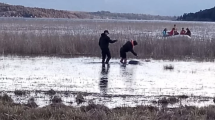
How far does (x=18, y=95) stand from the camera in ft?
41.7

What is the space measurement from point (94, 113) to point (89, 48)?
1753 centimetres

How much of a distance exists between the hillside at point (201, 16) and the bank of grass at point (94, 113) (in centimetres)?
13101

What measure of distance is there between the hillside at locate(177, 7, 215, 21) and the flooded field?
12073 cm

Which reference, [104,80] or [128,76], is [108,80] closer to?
[104,80]

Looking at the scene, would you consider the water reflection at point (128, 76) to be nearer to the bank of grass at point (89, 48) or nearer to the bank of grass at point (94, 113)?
the bank of grass at point (94, 113)

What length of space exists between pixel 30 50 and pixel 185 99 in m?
Result: 14.9

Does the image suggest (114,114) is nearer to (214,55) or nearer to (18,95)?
(18,95)

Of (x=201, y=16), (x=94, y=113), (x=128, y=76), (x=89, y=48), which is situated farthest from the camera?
(x=201, y=16)

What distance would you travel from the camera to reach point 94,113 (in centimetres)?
954

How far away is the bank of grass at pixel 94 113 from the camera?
362 inches

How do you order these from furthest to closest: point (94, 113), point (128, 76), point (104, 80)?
1. point (128, 76)
2. point (104, 80)
3. point (94, 113)

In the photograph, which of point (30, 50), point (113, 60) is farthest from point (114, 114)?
point (30, 50)

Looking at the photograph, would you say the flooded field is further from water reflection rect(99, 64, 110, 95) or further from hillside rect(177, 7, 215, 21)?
hillside rect(177, 7, 215, 21)

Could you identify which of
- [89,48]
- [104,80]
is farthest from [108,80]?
[89,48]
